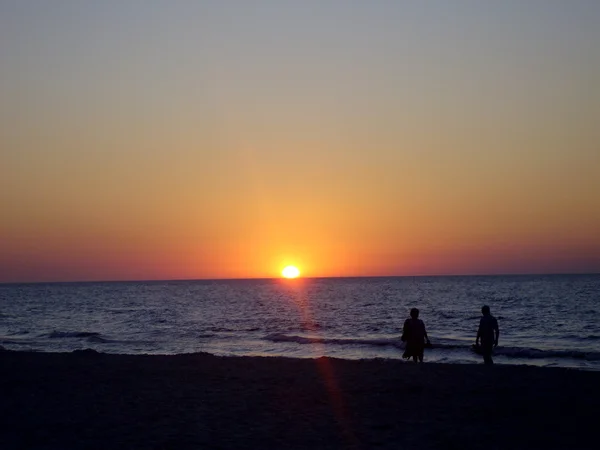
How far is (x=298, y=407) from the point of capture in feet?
40.9

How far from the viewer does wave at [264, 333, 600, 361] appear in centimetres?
2939

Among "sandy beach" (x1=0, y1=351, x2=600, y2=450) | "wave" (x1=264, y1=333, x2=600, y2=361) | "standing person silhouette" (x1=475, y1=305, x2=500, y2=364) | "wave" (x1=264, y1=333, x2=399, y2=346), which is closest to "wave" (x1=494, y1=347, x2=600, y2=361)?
"wave" (x1=264, y1=333, x2=600, y2=361)

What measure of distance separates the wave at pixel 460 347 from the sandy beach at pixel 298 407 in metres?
12.1

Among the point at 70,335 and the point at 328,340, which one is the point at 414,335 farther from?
the point at 70,335

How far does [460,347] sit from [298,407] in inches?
826

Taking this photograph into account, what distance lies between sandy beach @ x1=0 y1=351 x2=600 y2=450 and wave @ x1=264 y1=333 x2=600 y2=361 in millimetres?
12067

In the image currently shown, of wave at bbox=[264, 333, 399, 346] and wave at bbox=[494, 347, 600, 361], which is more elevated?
wave at bbox=[264, 333, 399, 346]

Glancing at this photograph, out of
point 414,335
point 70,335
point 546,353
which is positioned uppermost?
point 414,335

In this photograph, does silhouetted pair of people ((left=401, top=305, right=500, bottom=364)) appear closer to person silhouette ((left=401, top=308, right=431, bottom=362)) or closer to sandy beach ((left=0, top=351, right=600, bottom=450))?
person silhouette ((left=401, top=308, right=431, bottom=362))

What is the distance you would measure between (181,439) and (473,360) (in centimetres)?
1880

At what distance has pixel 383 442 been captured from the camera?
389 inches

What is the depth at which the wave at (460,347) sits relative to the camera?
2939 cm

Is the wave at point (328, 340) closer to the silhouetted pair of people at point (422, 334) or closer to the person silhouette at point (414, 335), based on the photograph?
the silhouetted pair of people at point (422, 334)

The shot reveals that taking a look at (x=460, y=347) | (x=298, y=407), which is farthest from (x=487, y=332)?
(x=460, y=347)
